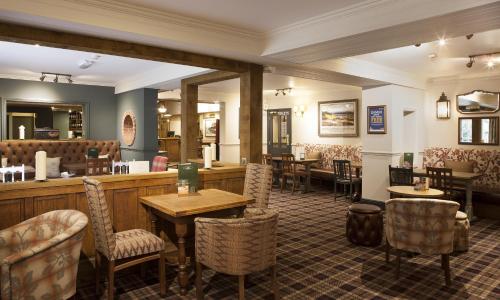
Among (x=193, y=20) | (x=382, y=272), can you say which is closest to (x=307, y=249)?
(x=382, y=272)

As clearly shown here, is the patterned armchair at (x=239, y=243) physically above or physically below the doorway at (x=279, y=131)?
below

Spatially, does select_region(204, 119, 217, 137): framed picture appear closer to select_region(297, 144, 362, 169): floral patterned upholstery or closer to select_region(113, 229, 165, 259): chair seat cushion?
select_region(297, 144, 362, 169): floral patterned upholstery

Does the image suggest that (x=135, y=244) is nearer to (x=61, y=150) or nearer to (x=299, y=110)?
(x=61, y=150)

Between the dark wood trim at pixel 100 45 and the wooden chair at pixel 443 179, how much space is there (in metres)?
3.70

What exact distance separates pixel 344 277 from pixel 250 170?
1.59 m

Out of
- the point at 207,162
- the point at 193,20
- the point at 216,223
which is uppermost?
the point at 193,20

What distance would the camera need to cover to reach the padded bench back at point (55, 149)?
727cm

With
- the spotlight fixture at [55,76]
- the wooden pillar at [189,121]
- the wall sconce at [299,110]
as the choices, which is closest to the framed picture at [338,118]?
the wall sconce at [299,110]

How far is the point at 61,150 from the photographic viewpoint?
7.93m

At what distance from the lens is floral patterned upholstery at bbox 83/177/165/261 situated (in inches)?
111

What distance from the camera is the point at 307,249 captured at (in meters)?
4.41

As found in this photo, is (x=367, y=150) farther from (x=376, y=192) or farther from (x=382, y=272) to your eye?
(x=382, y=272)

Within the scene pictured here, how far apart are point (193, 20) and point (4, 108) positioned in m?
5.98

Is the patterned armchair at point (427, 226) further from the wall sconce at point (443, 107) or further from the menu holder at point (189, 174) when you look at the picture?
the wall sconce at point (443, 107)
